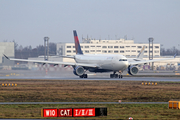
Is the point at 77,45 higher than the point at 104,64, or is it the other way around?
the point at 77,45

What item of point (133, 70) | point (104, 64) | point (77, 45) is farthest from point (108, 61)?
point (77, 45)

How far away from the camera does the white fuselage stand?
213 feet

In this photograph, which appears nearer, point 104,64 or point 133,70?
→ point 104,64

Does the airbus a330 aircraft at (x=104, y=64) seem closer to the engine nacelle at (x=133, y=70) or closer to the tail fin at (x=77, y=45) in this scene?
the engine nacelle at (x=133, y=70)

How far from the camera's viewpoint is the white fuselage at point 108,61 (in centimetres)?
6488

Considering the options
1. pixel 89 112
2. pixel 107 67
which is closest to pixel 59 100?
pixel 89 112

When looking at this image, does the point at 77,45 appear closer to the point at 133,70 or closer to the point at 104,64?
the point at 104,64

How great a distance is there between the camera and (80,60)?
2908 inches

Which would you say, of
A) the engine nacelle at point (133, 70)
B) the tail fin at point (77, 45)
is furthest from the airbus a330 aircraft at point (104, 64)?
the tail fin at point (77, 45)

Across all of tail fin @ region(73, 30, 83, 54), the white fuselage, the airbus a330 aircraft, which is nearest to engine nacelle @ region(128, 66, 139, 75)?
the airbus a330 aircraft

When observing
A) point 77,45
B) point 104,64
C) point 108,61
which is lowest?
point 104,64

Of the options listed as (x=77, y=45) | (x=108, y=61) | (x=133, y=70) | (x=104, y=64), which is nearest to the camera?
(x=108, y=61)

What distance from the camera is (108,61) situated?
66562mm

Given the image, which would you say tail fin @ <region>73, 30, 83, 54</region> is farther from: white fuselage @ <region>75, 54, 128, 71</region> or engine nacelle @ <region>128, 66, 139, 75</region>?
engine nacelle @ <region>128, 66, 139, 75</region>
